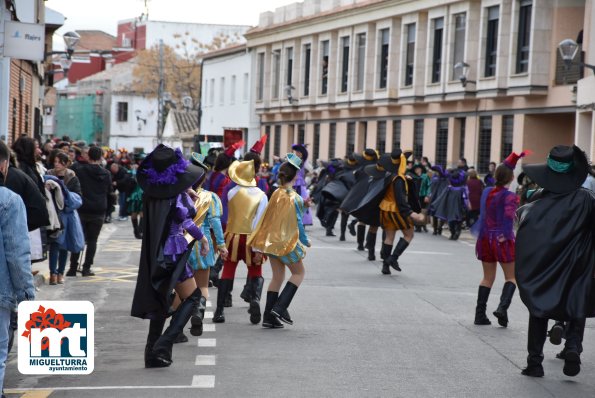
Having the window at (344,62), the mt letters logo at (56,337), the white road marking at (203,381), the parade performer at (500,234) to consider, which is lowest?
the white road marking at (203,381)

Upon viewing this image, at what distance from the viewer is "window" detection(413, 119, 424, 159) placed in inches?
1797

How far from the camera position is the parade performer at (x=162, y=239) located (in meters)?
9.30

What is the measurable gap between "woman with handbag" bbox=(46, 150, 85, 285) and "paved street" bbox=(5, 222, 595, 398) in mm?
331

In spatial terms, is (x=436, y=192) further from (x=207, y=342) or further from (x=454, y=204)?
(x=207, y=342)

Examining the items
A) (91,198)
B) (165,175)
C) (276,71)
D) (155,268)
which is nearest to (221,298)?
(155,268)

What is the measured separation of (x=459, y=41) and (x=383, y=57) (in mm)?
7209

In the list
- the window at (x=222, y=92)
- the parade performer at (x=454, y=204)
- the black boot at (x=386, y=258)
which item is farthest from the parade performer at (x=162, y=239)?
the window at (x=222, y=92)

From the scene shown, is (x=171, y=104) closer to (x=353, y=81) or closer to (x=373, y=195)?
(x=353, y=81)

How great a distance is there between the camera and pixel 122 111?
93.2m

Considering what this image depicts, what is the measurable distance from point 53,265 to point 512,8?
83.9 ft

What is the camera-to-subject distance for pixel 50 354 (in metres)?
8.12

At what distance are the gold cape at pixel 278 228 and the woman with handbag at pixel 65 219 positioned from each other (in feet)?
13.8

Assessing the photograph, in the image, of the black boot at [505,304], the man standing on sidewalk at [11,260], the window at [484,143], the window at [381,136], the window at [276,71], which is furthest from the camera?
the window at [276,71]

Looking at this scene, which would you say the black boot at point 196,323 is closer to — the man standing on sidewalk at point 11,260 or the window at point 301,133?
the man standing on sidewalk at point 11,260
